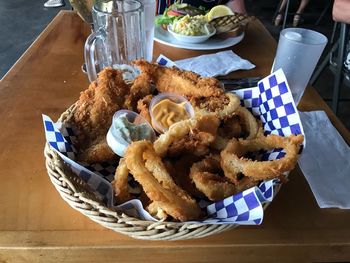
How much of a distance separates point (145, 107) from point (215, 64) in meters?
0.54

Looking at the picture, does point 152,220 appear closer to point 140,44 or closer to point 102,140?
point 102,140

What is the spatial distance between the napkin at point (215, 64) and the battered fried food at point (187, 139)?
0.53 metres

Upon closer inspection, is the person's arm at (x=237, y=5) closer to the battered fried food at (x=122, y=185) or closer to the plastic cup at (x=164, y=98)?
the plastic cup at (x=164, y=98)

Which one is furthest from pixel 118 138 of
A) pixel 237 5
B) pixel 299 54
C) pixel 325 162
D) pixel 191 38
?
pixel 237 5

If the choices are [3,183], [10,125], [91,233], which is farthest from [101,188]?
[10,125]

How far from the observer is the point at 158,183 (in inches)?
26.5

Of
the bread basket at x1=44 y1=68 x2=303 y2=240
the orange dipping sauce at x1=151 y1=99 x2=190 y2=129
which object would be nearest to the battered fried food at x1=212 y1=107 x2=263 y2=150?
the orange dipping sauce at x1=151 y1=99 x2=190 y2=129

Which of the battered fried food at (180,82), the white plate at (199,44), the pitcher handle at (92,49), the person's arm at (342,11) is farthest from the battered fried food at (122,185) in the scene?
the person's arm at (342,11)

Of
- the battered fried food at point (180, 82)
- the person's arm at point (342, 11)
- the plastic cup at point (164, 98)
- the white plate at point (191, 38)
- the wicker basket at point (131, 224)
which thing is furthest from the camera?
the person's arm at point (342, 11)

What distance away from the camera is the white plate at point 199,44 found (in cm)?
150

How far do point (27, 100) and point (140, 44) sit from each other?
0.45 meters

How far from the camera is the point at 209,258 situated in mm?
708

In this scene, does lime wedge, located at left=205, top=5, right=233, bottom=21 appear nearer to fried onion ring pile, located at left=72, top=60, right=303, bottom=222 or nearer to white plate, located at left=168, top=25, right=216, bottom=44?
white plate, located at left=168, top=25, right=216, bottom=44

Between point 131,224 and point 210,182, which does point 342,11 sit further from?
point 131,224
